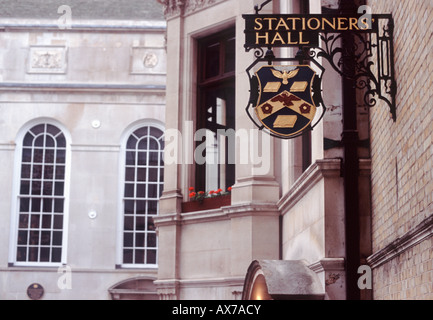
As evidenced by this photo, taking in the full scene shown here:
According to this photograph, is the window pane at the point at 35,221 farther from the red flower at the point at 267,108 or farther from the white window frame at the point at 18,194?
the red flower at the point at 267,108

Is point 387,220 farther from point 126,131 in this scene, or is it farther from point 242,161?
point 126,131

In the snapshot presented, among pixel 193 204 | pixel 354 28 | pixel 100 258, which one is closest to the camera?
pixel 354 28

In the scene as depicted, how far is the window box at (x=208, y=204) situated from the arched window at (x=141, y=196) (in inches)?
570

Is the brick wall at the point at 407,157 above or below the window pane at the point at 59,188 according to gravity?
below

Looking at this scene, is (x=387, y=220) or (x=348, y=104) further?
(x=348, y=104)

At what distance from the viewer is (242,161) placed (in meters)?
13.6

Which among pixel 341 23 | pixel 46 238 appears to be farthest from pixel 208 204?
pixel 46 238

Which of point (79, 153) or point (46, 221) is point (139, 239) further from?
point (79, 153)

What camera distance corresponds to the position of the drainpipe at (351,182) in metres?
8.36

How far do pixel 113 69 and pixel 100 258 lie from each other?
665 centimetres

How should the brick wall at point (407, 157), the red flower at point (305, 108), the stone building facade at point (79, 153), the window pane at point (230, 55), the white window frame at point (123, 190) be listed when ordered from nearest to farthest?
1. the brick wall at point (407, 157)
2. the red flower at point (305, 108)
3. the window pane at point (230, 55)
4. the stone building facade at point (79, 153)
5. the white window frame at point (123, 190)

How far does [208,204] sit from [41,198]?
16407mm

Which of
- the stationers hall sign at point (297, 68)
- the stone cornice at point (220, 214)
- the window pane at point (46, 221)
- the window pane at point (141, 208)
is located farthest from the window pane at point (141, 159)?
the stationers hall sign at point (297, 68)
